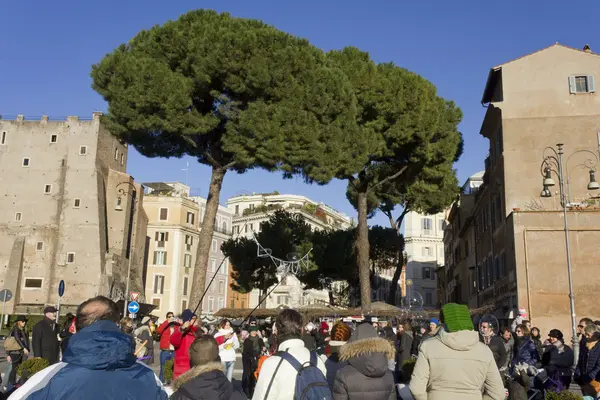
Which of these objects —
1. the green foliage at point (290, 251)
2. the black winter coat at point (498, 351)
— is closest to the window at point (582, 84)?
the green foliage at point (290, 251)

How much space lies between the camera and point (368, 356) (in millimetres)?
4098

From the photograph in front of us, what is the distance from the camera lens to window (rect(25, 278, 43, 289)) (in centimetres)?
4603

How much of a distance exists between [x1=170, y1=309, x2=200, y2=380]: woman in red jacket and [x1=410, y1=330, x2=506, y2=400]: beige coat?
4027mm

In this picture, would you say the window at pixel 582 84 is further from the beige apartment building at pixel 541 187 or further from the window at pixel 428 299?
the window at pixel 428 299

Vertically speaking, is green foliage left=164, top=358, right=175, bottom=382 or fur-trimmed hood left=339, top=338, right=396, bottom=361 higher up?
fur-trimmed hood left=339, top=338, right=396, bottom=361

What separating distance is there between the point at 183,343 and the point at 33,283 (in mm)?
43721

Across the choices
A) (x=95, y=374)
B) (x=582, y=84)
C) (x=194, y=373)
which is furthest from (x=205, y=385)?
(x=582, y=84)

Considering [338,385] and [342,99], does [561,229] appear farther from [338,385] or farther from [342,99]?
[338,385]

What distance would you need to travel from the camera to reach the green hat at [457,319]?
4031 mm

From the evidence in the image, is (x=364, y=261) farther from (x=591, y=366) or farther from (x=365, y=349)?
(x=365, y=349)

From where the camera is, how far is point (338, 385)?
13.5ft

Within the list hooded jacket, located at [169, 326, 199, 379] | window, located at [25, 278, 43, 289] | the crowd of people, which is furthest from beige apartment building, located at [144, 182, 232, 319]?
the crowd of people

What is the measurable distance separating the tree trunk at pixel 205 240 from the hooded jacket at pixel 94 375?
16256 mm

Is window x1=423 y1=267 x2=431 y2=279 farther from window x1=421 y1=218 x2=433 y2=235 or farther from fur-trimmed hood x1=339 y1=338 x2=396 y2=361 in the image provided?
fur-trimmed hood x1=339 y1=338 x2=396 y2=361
